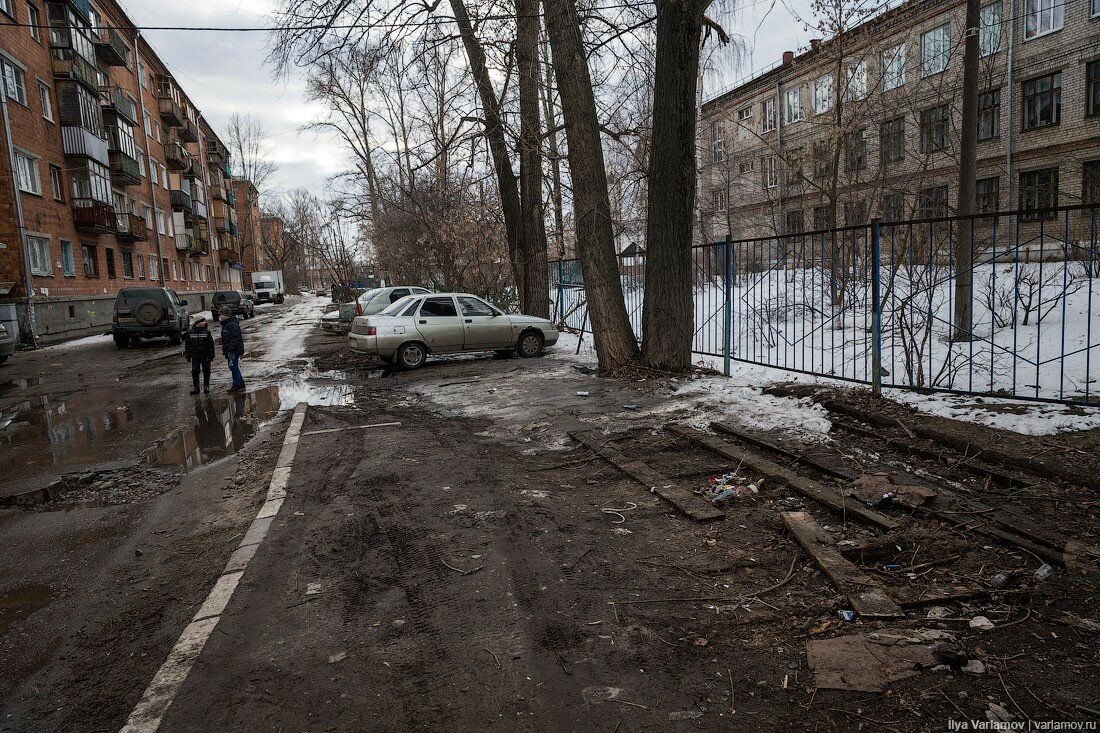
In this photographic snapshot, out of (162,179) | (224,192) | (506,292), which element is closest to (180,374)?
(506,292)

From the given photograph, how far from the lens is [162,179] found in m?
45.2

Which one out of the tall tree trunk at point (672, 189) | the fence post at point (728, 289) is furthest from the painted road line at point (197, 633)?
the fence post at point (728, 289)

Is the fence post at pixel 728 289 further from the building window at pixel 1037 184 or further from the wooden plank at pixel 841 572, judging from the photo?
the building window at pixel 1037 184

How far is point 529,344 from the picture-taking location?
575 inches

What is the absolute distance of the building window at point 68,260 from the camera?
26953 millimetres

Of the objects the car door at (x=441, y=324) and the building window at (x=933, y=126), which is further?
the car door at (x=441, y=324)

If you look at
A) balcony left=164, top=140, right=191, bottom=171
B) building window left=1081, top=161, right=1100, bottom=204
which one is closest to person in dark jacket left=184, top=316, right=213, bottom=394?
building window left=1081, top=161, right=1100, bottom=204

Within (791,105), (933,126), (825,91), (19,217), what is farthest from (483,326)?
(791,105)

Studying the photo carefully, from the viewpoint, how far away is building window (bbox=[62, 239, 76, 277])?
1061 inches

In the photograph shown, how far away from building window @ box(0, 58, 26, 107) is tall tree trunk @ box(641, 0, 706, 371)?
26.3 m

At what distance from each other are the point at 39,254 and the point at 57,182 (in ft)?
14.3

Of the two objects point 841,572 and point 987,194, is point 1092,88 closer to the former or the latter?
point 987,194

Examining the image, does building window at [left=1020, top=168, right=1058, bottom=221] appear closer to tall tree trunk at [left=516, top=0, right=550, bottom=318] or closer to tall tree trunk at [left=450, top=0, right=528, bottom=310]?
tall tree trunk at [left=516, top=0, right=550, bottom=318]

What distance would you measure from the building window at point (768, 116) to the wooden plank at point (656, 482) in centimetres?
3507
